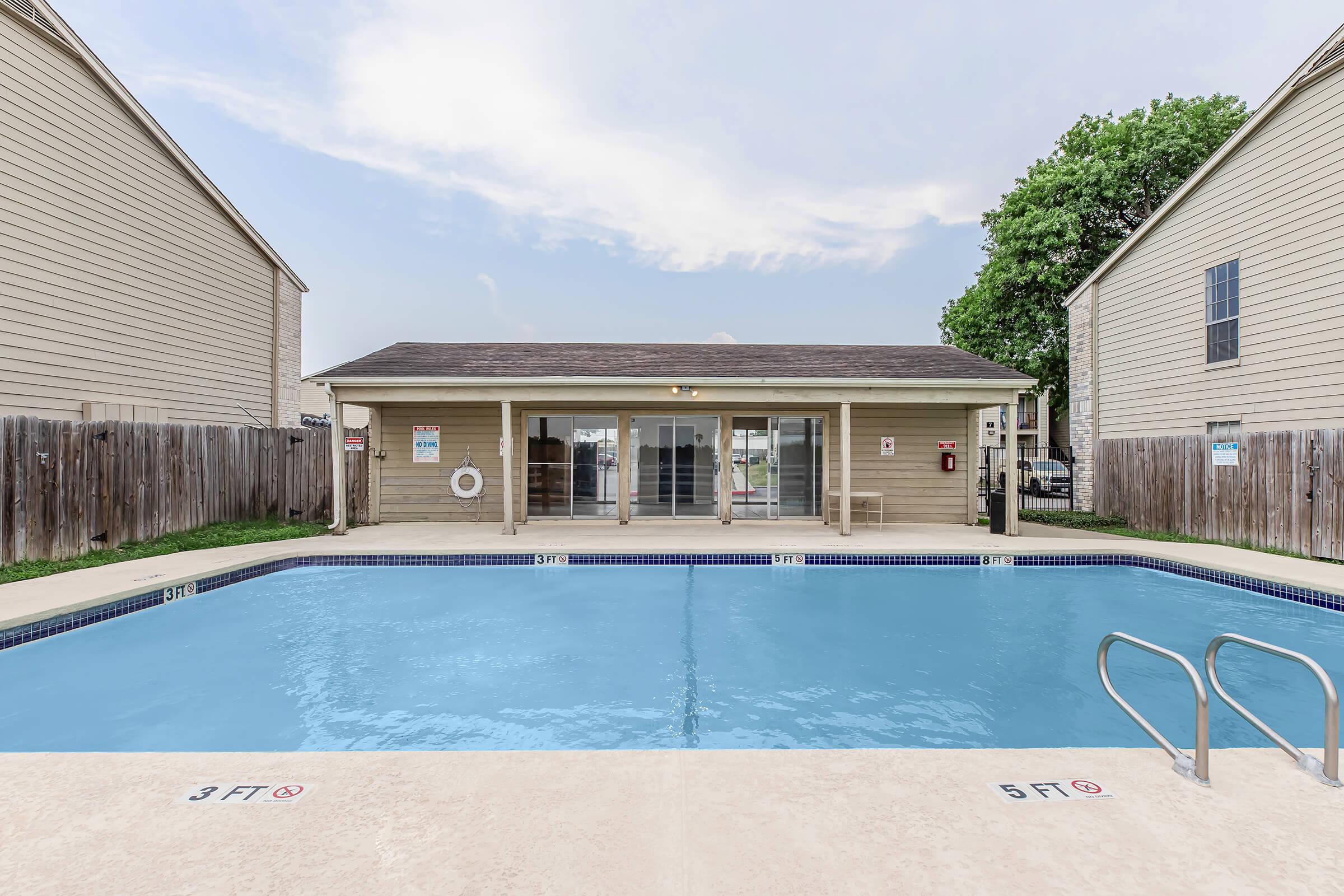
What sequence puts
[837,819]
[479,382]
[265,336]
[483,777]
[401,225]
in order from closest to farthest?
1. [837,819]
2. [483,777]
3. [479,382]
4. [265,336]
5. [401,225]

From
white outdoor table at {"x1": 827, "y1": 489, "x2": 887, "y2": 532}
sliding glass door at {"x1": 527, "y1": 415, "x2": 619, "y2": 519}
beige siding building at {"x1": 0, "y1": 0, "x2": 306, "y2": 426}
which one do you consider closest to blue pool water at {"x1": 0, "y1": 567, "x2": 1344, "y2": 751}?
white outdoor table at {"x1": 827, "y1": 489, "x2": 887, "y2": 532}

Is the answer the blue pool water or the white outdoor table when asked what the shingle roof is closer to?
the white outdoor table

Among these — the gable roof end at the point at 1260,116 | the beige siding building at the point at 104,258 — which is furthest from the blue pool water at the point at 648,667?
the gable roof end at the point at 1260,116

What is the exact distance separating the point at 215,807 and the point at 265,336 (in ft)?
42.6

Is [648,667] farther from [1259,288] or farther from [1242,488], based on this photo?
[1259,288]

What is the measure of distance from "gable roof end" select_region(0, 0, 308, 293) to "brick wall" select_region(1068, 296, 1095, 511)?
1723cm

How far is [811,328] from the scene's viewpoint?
2862 centimetres

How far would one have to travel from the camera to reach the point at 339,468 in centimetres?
986

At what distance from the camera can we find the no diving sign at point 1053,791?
228 cm

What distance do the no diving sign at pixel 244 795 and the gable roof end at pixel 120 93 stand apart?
35.2 ft

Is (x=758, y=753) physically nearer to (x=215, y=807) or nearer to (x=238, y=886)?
(x=238, y=886)

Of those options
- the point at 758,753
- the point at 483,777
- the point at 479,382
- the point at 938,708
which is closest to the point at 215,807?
the point at 483,777

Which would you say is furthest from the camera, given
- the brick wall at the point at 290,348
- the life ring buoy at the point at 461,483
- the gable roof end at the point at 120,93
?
the brick wall at the point at 290,348

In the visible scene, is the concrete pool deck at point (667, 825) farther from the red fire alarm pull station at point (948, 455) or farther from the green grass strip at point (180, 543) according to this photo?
the red fire alarm pull station at point (948, 455)
